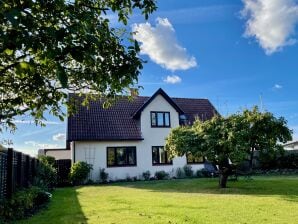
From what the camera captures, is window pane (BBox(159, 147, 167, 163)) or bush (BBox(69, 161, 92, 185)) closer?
bush (BBox(69, 161, 92, 185))

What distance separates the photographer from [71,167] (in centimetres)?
2756

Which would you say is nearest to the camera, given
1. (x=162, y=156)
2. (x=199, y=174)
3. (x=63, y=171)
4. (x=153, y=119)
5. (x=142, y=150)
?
(x=63, y=171)

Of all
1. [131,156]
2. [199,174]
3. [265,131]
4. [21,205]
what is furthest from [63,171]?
[21,205]

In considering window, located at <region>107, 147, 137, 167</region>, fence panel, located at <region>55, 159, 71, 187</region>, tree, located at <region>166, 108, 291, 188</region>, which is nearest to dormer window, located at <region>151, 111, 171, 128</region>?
window, located at <region>107, 147, 137, 167</region>

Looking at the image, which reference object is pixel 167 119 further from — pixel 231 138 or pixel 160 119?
pixel 231 138

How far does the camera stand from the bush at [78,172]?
27109 millimetres

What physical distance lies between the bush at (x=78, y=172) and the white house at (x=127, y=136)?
1820 mm

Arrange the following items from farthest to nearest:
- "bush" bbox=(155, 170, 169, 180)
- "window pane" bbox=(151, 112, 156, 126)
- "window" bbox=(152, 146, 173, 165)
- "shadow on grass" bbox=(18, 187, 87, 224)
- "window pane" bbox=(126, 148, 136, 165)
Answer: "window pane" bbox=(151, 112, 156, 126) → "window" bbox=(152, 146, 173, 165) → "window pane" bbox=(126, 148, 136, 165) → "bush" bbox=(155, 170, 169, 180) → "shadow on grass" bbox=(18, 187, 87, 224)

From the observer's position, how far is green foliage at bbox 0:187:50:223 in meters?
10.5

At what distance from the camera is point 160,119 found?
33125 mm

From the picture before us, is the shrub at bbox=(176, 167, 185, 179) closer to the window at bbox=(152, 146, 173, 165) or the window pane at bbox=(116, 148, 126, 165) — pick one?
the window at bbox=(152, 146, 173, 165)

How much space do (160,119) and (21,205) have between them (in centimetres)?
2210

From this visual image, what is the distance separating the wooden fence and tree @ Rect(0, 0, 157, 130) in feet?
14.1

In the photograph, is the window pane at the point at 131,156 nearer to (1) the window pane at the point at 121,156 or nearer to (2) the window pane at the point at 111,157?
(1) the window pane at the point at 121,156
